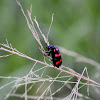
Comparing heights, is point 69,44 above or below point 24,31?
below

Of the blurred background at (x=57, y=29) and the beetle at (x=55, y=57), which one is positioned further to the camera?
the blurred background at (x=57, y=29)

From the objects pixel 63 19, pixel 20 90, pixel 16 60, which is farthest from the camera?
pixel 63 19

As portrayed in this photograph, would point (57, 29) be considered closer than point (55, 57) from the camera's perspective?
No

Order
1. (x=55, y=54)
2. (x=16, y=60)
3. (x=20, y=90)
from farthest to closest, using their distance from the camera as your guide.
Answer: (x=16, y=60), (x=20, y=90), (x=55, y=54)

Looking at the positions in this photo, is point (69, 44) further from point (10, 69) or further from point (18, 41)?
point (10, 69)

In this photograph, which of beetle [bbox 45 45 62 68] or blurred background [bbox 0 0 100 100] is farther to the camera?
blurred background [bbox 0 0 100 100]

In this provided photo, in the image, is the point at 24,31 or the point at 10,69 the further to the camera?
the point at 24,31

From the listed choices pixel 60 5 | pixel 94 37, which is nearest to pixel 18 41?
pixel 60 5

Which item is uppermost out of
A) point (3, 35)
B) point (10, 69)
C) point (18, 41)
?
point (3, 35)
